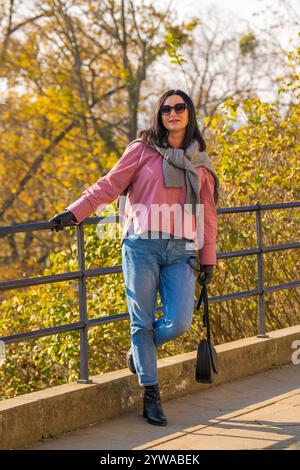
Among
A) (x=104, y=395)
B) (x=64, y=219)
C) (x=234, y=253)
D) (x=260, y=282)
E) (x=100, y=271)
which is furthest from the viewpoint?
(x=260, y=282)

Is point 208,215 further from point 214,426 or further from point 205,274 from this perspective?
point 214,426

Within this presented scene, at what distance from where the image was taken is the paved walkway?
5328mm

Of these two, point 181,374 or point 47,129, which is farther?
point 47,129

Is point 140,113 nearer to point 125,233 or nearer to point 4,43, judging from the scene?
point 4,43

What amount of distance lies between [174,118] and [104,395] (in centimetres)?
164

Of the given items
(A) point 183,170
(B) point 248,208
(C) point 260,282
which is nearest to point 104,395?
(A) point 183,170

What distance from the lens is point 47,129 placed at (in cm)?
2769

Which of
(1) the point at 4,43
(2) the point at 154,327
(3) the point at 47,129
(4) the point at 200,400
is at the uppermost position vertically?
(1) the point at 4,43

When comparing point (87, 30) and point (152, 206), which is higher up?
point (87, 30)

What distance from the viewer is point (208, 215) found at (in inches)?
230

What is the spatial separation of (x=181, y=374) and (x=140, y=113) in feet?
68.5

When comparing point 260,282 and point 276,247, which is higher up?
point 276,247
